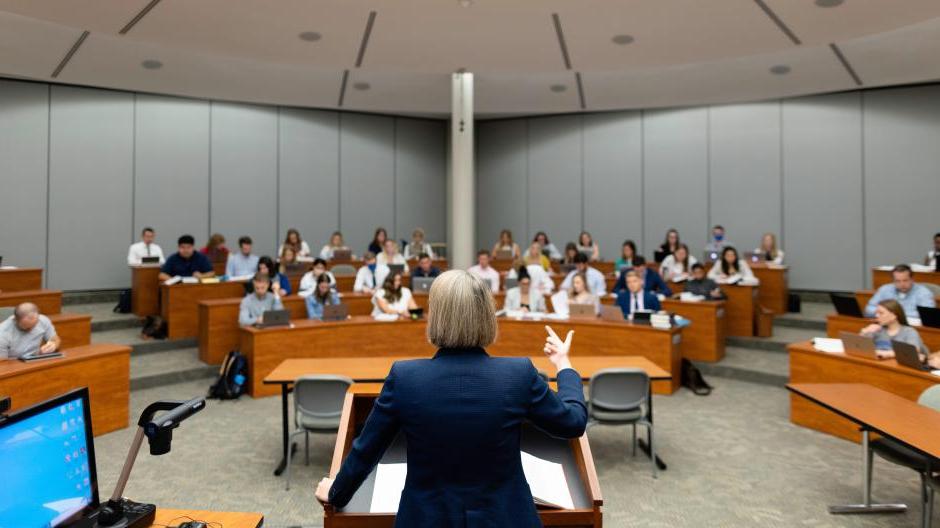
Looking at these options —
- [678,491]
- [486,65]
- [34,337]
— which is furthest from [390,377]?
[486,65]

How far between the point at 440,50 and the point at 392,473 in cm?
768

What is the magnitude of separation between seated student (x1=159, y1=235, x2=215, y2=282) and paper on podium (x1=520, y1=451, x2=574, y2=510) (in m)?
7.97

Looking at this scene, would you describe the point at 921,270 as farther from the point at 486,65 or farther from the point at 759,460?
the point at 486,65

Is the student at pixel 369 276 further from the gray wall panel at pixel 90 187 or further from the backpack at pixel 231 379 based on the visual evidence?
the gray wall panel at pixel 90 187

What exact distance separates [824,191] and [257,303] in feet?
34.0

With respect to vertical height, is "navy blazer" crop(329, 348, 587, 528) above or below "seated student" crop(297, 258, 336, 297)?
below

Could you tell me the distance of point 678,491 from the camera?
4.57 meters

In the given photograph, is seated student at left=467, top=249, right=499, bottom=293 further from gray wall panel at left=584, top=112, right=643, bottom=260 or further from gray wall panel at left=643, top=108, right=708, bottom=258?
gray wall panel at left=643, top=108, right=708, bottom=258

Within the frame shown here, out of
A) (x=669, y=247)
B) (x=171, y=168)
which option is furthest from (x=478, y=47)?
(x=171, y=168)

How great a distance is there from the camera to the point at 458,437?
1488 mm

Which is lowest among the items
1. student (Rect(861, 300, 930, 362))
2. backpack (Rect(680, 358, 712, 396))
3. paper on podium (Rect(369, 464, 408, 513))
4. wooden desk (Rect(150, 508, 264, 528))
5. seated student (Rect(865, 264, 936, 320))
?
backpack (Rect(680, 358, 712, 396))

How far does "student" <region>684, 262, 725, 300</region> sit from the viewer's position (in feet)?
28.0

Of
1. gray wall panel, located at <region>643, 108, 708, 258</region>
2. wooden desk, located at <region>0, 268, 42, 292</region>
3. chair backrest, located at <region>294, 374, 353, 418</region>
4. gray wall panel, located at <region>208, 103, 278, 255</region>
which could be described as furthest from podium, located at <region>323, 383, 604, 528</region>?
gray wall panel, located at <region>643, 108, 708, 258</region>

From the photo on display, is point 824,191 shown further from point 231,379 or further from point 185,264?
point 185,264
